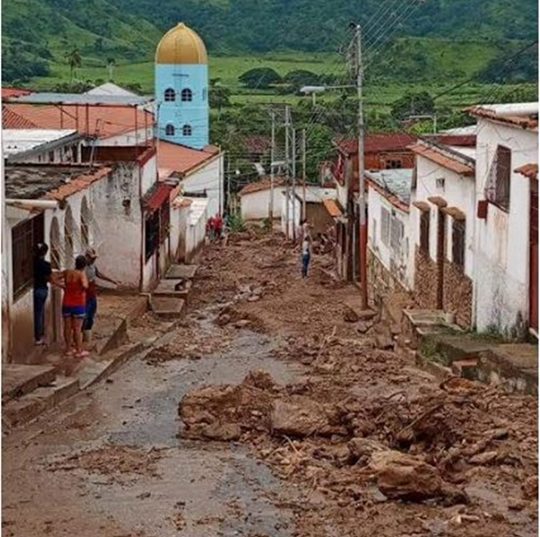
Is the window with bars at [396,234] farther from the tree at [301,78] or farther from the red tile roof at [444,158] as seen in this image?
the tree at [301,78]

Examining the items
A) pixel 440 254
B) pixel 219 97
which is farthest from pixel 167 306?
pixel 219 97

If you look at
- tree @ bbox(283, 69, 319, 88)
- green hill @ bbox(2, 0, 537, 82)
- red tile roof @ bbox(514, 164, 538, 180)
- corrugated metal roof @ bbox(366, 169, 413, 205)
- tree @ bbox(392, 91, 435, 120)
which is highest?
green hill @ bbox(2, 0, 537, 82)

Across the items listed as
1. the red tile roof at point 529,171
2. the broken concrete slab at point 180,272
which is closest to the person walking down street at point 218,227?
the broken concrete slab at point 180,272

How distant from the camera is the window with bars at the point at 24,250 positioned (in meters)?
14.2

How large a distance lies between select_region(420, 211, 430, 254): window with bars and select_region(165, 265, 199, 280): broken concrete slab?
8313 mm

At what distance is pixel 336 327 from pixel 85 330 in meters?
7.86

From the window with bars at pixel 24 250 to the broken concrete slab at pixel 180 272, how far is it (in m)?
13.4

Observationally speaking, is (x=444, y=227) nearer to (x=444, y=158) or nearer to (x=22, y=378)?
(x=444, y=158)

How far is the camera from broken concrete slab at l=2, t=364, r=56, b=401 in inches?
464

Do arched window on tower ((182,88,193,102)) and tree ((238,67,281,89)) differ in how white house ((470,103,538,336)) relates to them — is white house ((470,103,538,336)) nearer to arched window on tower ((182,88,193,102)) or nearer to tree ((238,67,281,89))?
arched window on tower ((182,88,193,102))

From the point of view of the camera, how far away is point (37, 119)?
36.8 m

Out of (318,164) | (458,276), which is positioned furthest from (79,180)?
(318,164)

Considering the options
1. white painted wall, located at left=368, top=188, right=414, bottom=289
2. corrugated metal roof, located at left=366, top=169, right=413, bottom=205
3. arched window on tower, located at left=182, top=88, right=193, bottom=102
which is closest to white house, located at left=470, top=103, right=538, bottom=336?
white painted wall, located at left=368, top=188, right=414, bottom=289

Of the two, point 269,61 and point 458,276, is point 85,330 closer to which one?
point 458,276
